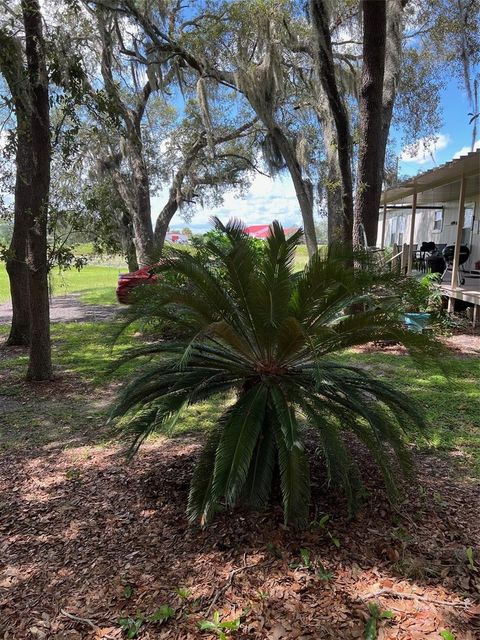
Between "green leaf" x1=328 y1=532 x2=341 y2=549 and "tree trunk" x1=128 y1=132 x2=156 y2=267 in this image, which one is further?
"tree trunk" x1=128 y1=132 x2=156 y2=267

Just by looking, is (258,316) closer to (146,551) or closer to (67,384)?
(146,551)

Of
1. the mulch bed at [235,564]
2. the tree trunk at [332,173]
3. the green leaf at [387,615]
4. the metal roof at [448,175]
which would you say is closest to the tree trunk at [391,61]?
the tree trunk at [332,173]

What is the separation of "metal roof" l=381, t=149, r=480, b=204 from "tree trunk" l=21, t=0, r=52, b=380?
6654mm

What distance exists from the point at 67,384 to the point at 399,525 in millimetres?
5088

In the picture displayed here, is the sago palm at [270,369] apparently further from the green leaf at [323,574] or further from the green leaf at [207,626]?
the green leaf at [207,626]

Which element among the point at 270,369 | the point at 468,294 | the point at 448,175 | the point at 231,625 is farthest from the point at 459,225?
the point at 231,625

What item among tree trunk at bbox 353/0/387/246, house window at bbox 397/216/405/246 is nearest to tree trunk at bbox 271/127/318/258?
tree trunk at bbox 353/0/387/246

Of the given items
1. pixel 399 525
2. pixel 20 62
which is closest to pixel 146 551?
pixel 399 525

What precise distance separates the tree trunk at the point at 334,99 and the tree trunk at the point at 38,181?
455cm

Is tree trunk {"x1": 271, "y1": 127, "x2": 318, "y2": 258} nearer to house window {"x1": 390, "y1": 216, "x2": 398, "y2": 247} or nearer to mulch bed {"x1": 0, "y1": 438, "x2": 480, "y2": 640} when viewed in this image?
house window {"x1": 390, "y1": 216, "x2": 398, "y2": 247}

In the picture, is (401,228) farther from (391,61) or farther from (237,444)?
(237,444)

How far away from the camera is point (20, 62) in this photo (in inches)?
215

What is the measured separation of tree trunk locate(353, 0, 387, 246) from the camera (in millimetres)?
7824

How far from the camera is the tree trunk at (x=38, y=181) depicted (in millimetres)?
5625
